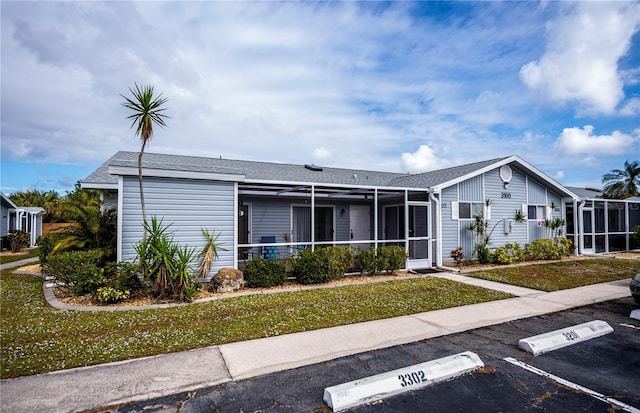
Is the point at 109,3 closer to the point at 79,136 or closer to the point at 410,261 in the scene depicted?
the point at 79,136

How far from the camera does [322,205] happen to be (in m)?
14.6

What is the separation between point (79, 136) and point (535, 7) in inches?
759

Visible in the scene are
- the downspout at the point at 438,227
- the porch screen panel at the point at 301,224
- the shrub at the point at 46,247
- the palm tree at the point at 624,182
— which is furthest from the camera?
the palm tree at the point at 624,182

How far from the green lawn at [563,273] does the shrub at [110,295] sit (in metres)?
10.1

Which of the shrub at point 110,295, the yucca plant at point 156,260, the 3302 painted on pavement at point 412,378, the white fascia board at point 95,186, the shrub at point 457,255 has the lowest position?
the 3302 painted on pavement at point 412,378

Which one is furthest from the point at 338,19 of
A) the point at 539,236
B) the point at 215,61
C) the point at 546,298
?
the point at 539,236

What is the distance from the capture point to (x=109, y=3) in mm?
8320

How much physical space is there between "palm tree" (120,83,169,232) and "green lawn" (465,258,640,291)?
10330mm

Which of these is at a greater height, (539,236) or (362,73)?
(362,73)

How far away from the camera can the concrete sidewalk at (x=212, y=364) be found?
3.33 meters

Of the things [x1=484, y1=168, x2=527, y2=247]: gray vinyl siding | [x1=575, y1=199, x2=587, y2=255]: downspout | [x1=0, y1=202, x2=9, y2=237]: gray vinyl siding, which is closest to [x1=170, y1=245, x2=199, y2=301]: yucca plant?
[x1=484, y1=168, x2=527, y2=247]: gray vinyl siding

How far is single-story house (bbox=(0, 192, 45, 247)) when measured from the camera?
20062mm

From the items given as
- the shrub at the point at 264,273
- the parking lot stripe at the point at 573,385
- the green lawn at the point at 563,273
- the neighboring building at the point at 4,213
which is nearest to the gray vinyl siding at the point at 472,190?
the green lawn at the point at 563,273

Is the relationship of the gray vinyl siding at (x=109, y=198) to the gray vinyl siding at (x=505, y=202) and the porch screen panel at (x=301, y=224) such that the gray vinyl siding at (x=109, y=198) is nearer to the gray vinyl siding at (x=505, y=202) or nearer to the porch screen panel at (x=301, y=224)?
the porch screen panel at (x=301, y=224)
